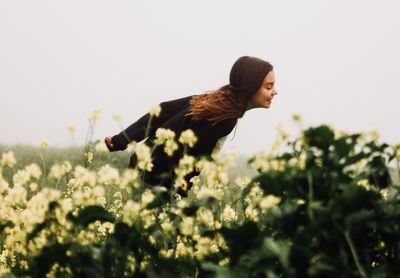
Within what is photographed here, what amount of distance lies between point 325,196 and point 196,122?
198 cm

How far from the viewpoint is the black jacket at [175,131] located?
3.69 meters

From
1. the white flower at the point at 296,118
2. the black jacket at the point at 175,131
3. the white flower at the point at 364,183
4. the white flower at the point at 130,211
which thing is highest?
the white flower at the point at 296,118

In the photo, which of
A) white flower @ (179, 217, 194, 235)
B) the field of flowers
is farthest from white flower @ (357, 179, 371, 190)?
white flower @ (179, 217, 194, 235)

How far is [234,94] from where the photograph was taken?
388 cm

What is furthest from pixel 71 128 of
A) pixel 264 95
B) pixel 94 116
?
pixel 264 95

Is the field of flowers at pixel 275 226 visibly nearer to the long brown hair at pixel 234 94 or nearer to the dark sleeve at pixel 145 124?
the long brown hair at pixel 234 94

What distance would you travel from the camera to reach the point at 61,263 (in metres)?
1.71

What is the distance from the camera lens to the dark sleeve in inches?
161

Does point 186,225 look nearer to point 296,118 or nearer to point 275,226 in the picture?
point 275,226

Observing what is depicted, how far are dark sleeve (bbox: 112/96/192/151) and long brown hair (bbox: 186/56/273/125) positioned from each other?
0.18 metres

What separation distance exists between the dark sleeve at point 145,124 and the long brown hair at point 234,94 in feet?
0.58

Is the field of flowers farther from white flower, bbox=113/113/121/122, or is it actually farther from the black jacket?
the black jacket

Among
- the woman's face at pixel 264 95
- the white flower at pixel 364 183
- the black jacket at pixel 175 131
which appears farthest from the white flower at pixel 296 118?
the woman's face at pixel 264 95

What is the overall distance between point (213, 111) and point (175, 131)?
33 centimetres
